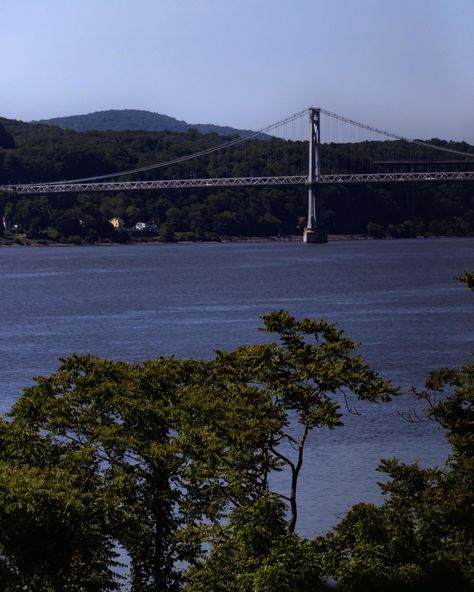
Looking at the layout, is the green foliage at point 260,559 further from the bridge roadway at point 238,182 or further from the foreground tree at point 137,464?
the bridge roadway at point 238,182

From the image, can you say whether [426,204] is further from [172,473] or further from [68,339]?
[172,473]

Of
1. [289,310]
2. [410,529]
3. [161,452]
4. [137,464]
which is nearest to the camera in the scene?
[410,529]

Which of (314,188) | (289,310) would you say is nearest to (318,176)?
(314,188)

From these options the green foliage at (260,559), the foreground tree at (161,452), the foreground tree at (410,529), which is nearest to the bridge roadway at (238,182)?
the foreground tree at (161,452)

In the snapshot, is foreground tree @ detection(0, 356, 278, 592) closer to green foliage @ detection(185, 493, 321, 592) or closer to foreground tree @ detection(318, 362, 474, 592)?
green foliage @ detection(185, 493, 321, 592)

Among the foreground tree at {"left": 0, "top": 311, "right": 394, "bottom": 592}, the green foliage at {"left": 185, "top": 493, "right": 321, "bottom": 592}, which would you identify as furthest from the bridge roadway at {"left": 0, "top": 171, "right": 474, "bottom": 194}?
the green foliage at {"left": 185, "top": 493, "right": 321, "bottom": 592}

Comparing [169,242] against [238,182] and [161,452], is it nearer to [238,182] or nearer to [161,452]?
[238,182]
